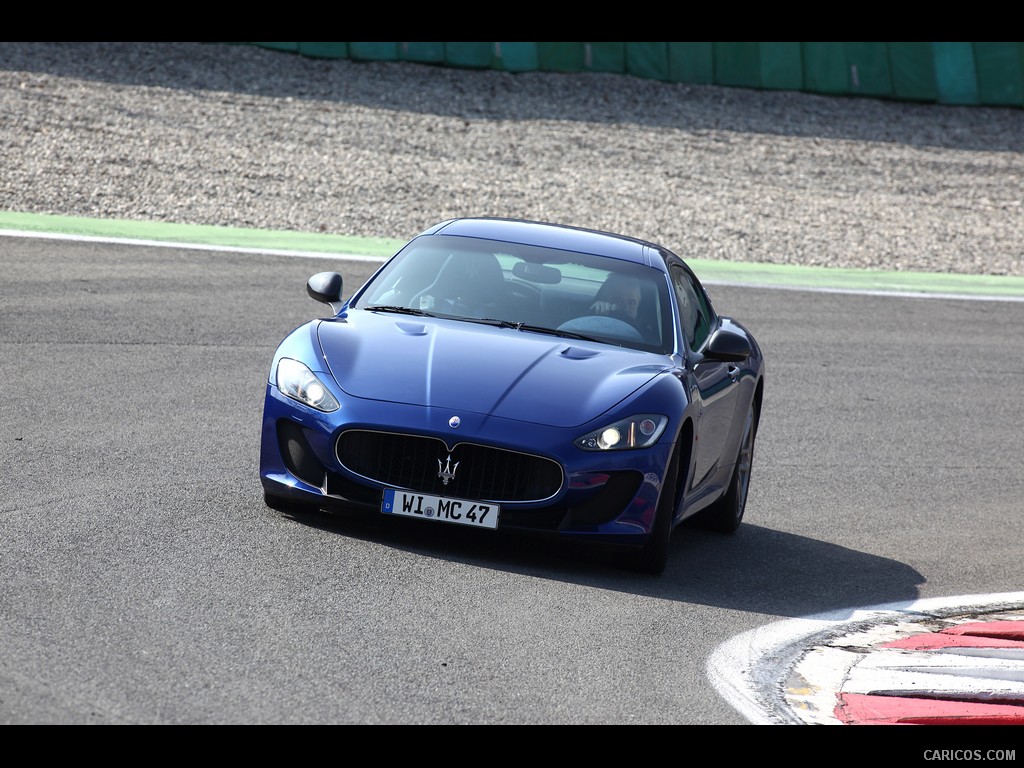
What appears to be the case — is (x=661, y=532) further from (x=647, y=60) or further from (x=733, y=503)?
(x=647, y=60)

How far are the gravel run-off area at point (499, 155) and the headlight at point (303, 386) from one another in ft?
38.1

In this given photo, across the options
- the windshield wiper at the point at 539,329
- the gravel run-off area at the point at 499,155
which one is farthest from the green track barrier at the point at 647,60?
the windshield wiper at the point at 539,329

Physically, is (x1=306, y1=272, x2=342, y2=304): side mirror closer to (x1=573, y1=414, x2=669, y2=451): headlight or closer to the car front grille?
the car front grille

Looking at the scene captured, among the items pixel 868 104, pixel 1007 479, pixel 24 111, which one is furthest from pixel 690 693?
pixel 868 104

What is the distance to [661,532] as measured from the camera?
7094 millimetres

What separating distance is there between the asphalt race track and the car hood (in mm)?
680

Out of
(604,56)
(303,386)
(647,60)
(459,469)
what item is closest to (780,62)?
(647,60)

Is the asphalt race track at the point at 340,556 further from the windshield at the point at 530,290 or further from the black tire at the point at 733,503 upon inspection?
the windshield at the point at 530,290

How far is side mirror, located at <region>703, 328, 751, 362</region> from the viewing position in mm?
7910

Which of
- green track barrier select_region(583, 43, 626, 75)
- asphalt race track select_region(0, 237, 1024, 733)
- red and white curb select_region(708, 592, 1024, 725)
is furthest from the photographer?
green track barrier select_region(583, 43, 626, 75)

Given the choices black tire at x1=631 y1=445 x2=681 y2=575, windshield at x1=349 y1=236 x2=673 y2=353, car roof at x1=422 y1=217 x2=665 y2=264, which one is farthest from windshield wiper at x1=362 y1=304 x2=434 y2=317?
black tire at x1=631 y1=445 x2=681 y2=575

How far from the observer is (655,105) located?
28156 millimetres

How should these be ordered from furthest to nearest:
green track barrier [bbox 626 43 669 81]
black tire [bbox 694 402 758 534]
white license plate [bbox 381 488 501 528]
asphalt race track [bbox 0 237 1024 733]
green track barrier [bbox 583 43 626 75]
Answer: green track barrier [bbox 626 43 669 81] → green track barrier [bbox 583 43 626 75] → black tire [bbox 694 402 758 534] → white license plate [bbox 381 488 501 528] → asphalt race track [bbox 0 237 1024 733]

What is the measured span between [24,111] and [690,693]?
19.0m
